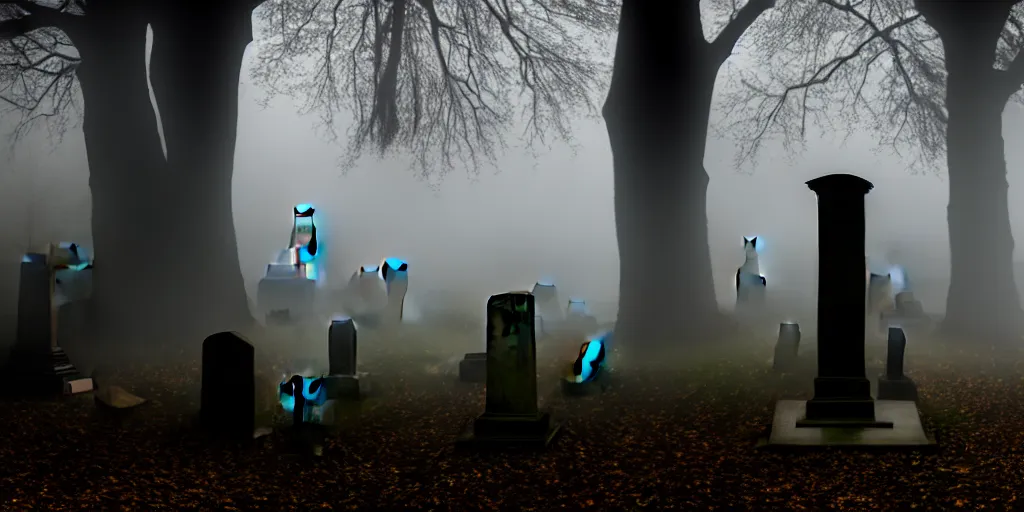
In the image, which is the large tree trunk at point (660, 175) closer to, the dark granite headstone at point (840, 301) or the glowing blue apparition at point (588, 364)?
the glowing blue apparition at point (588, 364)

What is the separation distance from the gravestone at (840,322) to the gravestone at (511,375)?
2305mm

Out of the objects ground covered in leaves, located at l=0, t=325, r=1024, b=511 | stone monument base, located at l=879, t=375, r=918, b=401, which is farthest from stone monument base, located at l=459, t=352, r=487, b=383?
stone monument base, located at l=879, t=375, r=918, b=401

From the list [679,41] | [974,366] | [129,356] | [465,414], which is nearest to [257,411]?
[465,414]

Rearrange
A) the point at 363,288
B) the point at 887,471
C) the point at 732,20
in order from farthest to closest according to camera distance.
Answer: the point at 363,288 → the point at 732,20 → the point at 887,471

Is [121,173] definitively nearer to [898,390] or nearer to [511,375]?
[511,375]

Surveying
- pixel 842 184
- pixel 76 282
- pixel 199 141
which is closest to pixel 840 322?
pixel 842 184

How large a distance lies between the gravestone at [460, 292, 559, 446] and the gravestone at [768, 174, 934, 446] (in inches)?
90.8

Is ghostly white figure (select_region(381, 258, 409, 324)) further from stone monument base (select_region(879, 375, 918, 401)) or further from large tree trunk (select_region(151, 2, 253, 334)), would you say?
stone monument base (select_region(879, 375, 918, 401))

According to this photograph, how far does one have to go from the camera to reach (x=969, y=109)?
14266mm

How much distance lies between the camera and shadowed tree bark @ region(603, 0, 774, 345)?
42.3 ft

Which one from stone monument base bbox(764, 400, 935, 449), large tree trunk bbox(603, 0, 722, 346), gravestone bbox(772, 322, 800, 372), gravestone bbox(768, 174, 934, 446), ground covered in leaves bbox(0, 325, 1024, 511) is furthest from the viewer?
large tree trunk bbox(603, 0, 722, 346)

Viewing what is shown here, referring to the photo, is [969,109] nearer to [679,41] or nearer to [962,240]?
Answer: [962,240]

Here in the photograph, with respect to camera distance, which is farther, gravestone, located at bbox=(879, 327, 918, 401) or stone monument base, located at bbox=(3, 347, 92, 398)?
stone monument base, located at bbox=(3, 347, 92, 398)

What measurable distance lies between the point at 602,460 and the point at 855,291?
2.95 metres
